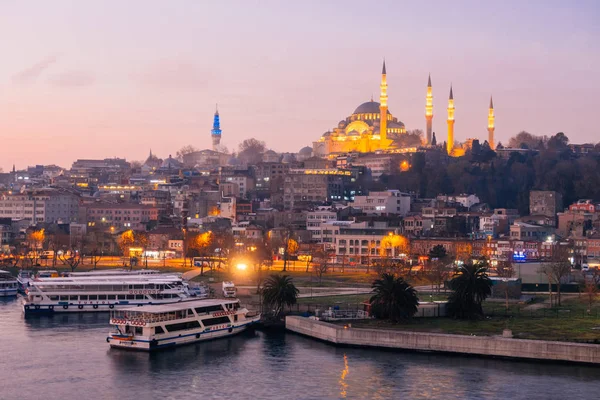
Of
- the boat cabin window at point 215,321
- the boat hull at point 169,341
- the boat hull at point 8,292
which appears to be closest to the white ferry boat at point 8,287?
the boat hull at point 8,292

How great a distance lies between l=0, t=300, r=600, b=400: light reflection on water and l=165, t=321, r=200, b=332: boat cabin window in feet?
2.74

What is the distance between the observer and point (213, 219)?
98.9 m

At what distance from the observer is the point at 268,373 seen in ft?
111

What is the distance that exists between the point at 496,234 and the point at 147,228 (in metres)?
34.3

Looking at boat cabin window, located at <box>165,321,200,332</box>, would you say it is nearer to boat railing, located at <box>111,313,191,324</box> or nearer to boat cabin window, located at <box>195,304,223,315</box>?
boat railing, located at <box>111,313,191,324</box>

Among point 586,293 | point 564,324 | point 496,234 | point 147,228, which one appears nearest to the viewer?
point 564,324

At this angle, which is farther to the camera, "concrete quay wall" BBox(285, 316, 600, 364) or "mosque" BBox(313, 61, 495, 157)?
"mosque" BBox(313, 61, 495, 157)

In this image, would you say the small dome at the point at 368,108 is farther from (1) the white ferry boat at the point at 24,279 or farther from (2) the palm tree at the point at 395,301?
(2) the palm tree at the point at 395,301

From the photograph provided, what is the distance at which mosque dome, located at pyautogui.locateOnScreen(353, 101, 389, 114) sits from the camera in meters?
154

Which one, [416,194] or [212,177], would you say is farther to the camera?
[212,177]

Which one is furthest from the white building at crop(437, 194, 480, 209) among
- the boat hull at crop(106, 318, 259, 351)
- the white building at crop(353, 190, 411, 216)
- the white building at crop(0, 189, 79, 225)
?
the boat hull at crop(106, 318, 259, 351)

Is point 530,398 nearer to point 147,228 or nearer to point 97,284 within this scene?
point 97,284

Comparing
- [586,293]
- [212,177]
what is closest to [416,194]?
[212,177]

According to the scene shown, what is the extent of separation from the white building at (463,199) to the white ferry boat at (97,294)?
5351 cm
